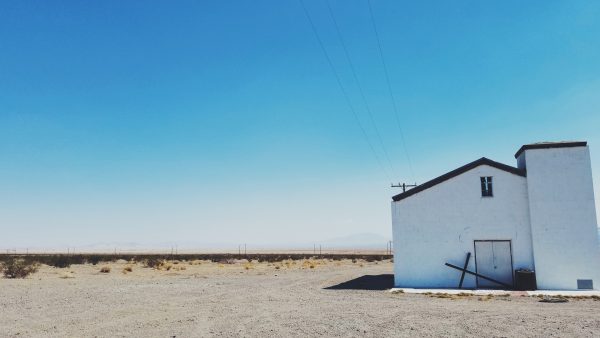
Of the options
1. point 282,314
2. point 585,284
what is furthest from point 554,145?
point 282,314

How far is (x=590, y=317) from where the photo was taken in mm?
13164

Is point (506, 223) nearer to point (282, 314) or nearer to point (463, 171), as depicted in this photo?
point (463, 171)

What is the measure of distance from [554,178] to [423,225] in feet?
20.6

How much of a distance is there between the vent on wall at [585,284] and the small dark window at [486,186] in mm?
5231

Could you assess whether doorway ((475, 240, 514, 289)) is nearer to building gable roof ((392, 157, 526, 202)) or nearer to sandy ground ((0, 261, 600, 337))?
building gable roof ((392, 157, 526, 202))

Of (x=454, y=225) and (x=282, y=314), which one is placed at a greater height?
(x=454, y=225)

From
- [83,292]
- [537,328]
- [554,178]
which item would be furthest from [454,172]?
[83,292]

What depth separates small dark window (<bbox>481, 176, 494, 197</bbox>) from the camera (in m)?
21.6

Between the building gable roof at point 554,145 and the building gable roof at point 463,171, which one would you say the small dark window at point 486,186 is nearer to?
the building gable roof at point 463,171

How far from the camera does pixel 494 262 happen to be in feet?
69.8

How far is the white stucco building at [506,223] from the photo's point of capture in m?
20.3

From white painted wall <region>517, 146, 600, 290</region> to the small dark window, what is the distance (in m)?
1.67

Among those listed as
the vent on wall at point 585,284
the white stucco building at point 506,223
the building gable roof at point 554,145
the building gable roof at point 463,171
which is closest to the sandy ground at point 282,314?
the white stucco building at point 506,223

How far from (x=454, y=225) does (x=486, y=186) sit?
2.41 meters
